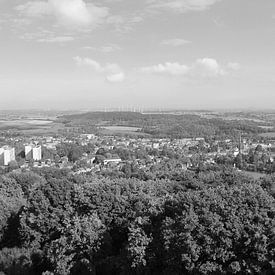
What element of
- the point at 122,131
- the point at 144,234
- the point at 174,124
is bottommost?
the point at 122,131

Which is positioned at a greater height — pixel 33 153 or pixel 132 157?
pixel 33 153

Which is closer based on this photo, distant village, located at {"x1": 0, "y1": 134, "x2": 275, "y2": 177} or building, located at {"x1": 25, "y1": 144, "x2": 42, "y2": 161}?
distant village, located at {"x1": 0, "y1": 134, "x2": 275, "y2": 177}

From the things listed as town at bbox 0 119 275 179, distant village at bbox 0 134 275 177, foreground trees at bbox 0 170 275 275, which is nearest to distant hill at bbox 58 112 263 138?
town at bbox 0 119 275 179

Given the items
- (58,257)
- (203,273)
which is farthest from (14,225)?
(203,273)

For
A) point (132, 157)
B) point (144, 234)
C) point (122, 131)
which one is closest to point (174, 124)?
point (122, 131)

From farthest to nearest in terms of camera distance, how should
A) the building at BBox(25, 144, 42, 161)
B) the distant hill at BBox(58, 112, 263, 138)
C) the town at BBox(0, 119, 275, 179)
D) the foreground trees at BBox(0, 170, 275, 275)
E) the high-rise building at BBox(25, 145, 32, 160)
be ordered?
the distant hill at BBox(58, 112, 263, 138) < the high-rise building at BBox(25, 145, 32, 160) < the building at BBox(25, 144, 42, 161) < the town at BBox(0, 119, 275, 179) < the foreground trees at BBox(0, 170, 275, 275)

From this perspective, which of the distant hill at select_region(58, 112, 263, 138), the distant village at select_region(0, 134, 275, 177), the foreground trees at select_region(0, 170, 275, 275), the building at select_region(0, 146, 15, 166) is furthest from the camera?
the distant hill at select_region(58, 112, 263, 138)

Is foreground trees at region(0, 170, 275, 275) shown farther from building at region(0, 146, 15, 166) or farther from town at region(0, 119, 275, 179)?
building at region(0, 146, 15, 166)

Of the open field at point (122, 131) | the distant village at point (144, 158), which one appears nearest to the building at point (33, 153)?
the distant village at point (144, 158)

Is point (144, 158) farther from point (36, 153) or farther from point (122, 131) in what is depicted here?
point (122, 131)
